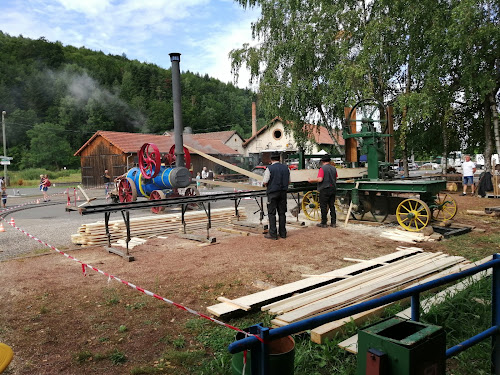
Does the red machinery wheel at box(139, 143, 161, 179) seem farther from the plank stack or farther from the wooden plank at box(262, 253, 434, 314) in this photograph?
the wooden plank at box(262, 253, 434, 314)

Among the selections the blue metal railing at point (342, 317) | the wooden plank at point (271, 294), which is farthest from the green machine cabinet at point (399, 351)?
the wooden plank at point (271, 294)

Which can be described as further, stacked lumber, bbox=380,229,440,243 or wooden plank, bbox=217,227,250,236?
wooden plank, bbox=217,227,250,236

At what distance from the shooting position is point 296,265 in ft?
21.6

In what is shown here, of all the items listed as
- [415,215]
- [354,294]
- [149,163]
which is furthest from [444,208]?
[149,163]

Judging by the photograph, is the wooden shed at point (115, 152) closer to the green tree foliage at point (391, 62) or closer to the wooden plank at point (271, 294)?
the green tree foliage at point (391, 62)

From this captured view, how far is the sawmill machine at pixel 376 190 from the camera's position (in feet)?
30.5

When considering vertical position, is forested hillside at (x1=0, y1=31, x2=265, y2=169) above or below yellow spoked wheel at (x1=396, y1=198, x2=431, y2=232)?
above

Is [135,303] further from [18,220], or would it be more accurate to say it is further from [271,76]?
[271,76]

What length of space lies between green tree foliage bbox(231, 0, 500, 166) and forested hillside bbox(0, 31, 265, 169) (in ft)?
156

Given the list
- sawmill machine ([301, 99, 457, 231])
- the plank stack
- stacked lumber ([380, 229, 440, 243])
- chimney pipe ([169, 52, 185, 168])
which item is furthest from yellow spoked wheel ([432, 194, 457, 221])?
chimney pipe ([169, 52, 185, 168])

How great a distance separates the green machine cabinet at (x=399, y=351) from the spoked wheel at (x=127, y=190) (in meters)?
12.9

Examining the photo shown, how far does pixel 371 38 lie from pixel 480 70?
4799 mm

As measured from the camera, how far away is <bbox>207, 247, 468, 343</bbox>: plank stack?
4.15 metres

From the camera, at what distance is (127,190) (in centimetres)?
1479
